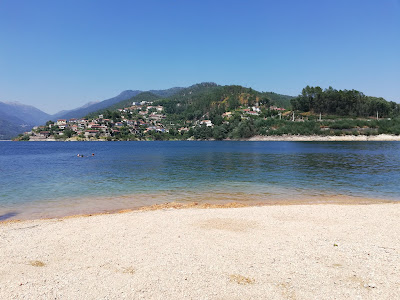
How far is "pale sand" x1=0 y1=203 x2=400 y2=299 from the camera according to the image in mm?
5566

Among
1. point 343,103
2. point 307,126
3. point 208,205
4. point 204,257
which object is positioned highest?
point 343,103

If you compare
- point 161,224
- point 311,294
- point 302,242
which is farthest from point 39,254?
point 302,242

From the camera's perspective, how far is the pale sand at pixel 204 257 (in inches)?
219

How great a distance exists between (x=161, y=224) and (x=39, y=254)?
425 cm

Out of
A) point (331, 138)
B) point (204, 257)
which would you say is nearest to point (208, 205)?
point (204, 257)

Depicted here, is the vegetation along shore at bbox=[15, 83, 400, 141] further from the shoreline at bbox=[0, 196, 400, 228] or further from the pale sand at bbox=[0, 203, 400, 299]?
the pale sand at bbox=[0, 203, 400, 299]

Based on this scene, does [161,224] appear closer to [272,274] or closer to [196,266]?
[196,266]

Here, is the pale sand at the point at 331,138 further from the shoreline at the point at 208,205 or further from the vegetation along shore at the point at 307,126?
the shoreline at the point at 208,205

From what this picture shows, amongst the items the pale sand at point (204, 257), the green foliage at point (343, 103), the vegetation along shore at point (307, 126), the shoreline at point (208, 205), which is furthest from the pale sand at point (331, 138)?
the pale sand at point (204, 257)

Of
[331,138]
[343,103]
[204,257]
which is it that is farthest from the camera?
[343,103]

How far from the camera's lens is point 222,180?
2422 centimetres

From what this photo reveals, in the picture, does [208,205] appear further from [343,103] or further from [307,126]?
[343,103]

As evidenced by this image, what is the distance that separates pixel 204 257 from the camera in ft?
23.6

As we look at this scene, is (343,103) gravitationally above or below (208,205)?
above
